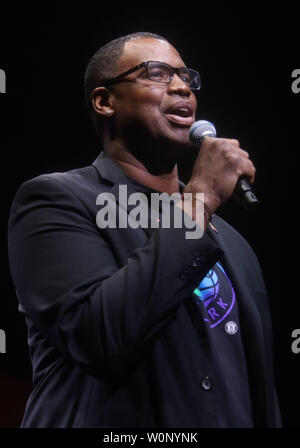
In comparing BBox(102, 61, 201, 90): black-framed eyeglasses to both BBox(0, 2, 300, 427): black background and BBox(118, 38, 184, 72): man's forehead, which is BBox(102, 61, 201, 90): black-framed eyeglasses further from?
BBox(0, 2, 300, 427): black background

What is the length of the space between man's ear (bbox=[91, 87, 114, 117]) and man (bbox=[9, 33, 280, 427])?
0.83 feet

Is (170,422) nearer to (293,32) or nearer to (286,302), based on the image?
(286,302)

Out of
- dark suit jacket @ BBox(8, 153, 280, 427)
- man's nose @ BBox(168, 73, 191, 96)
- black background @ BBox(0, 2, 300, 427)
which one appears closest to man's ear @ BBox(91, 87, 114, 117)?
man's nose @ BBox(168, 73, 191, 96)

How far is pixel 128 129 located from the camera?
1574 mm

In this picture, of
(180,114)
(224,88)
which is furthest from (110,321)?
(224,88)

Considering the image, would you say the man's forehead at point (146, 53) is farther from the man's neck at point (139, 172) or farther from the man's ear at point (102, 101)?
the man's neck at point (139, 172)

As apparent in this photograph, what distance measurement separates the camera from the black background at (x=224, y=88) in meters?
2.54

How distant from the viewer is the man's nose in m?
1.56

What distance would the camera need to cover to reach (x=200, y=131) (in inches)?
55.4

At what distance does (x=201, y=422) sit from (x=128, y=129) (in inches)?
35.2

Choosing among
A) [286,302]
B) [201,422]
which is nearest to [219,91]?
[286,302]

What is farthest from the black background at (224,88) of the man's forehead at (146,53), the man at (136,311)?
the man at (136,311)

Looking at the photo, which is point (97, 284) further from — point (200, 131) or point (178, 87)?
point (178, 87)

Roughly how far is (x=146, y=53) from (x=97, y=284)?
90cm
